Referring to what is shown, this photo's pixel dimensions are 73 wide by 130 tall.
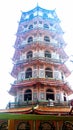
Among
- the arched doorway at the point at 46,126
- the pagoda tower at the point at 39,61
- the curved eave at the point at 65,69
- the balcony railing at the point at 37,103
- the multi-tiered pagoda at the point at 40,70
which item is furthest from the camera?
the curved eave at the point at 65,69

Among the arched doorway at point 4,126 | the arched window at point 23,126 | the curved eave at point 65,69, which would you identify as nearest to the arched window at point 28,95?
the arched window at point 23,126

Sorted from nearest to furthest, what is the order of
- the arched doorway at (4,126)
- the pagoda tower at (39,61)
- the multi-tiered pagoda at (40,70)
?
the arched doorway at (4,126)
the multi-tiered pagoda at (40,70)
the pagoda tower at (39,61)

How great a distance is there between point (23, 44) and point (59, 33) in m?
5.43

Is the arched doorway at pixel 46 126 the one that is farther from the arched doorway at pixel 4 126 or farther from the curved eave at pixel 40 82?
the curved eave at pixel 40 82

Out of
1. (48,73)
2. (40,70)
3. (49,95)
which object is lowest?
(49,95)

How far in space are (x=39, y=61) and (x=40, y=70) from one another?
104 cm

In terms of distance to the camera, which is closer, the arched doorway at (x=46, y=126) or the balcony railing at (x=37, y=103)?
the arched doorway at (x=46, y=126)

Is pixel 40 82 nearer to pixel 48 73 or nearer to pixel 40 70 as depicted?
pixel 40 70

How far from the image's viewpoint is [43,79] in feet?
72.5

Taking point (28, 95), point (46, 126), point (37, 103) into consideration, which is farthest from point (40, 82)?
point (46, 126)

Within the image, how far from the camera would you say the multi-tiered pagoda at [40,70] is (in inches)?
765

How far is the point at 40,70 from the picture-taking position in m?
Result: 23.2

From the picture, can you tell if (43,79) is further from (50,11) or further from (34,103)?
(50,11)

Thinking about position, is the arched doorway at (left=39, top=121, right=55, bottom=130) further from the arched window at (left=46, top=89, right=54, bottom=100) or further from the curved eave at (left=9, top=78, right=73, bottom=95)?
the curved eave at (left=9, top=78, right=73, bottom=95)
